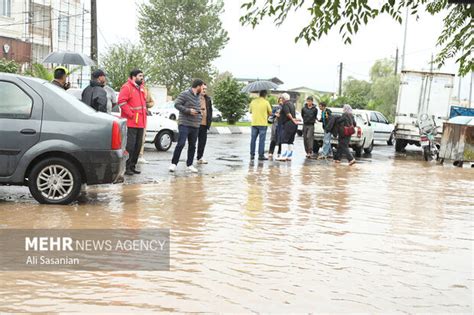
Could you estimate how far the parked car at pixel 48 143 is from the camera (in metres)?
8.79

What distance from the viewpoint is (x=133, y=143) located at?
12227 mm

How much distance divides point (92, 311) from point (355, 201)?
662 centimetres

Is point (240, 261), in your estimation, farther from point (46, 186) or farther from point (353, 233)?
point (46, 186)

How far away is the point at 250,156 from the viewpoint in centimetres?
1820

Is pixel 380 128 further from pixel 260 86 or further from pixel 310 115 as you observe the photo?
pixel 260 86

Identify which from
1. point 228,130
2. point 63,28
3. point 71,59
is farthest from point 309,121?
point 63,28

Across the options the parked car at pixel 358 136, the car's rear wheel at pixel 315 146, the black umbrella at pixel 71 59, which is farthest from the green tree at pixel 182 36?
the black umbrella at pixel 71 59

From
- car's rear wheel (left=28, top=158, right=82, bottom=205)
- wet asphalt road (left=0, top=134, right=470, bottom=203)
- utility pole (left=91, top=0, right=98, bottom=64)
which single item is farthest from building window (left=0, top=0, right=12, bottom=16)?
car's rear wheel (left=28, top=158, right=82, bottom=205)

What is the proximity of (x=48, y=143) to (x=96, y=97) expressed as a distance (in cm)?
304

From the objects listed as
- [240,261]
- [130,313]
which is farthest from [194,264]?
[130,313]

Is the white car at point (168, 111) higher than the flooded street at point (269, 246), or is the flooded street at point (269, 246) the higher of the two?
the white car at point (168, 111)

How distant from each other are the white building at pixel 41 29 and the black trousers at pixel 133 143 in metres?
27.2

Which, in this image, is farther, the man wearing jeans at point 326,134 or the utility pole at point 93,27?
the utility pole at point 93,27

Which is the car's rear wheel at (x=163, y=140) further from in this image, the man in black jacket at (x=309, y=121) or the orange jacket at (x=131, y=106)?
the orange jacket at (x=131, y=106)
